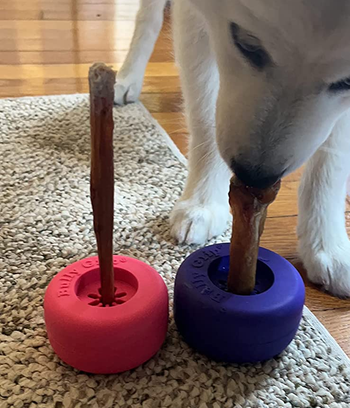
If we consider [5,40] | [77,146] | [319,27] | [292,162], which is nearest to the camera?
[319,27]

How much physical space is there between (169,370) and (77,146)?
0.84 m

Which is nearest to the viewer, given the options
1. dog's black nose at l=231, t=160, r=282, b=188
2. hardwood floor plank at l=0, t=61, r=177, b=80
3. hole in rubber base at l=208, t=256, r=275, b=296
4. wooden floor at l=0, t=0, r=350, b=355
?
dog's black nose at l=231, t=160, r=282, b=188

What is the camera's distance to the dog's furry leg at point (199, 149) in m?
1.06

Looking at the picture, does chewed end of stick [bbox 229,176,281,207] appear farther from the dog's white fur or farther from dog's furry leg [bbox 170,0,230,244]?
dog's furry leg [bbox 170,0,230,244]

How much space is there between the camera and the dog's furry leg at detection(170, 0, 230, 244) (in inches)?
41.6

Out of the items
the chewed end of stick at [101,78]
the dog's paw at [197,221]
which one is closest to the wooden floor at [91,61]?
the dog's paw at [197,221]

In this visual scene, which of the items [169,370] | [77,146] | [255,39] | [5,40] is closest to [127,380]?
[169,370]

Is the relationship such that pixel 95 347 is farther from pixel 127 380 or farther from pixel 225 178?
pixel 225 178

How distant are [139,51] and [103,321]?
128 cm

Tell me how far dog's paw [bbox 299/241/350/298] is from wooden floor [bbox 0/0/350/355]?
2cm

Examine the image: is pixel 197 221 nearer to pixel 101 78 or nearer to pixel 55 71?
pixel 101 78

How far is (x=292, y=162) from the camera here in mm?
737

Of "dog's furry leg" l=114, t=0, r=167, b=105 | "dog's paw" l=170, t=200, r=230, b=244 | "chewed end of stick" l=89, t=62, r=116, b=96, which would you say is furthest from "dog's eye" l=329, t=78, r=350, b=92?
"dog's furry leg" l=114, t=0, r=167, b=105

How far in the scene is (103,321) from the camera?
75 centimetres
